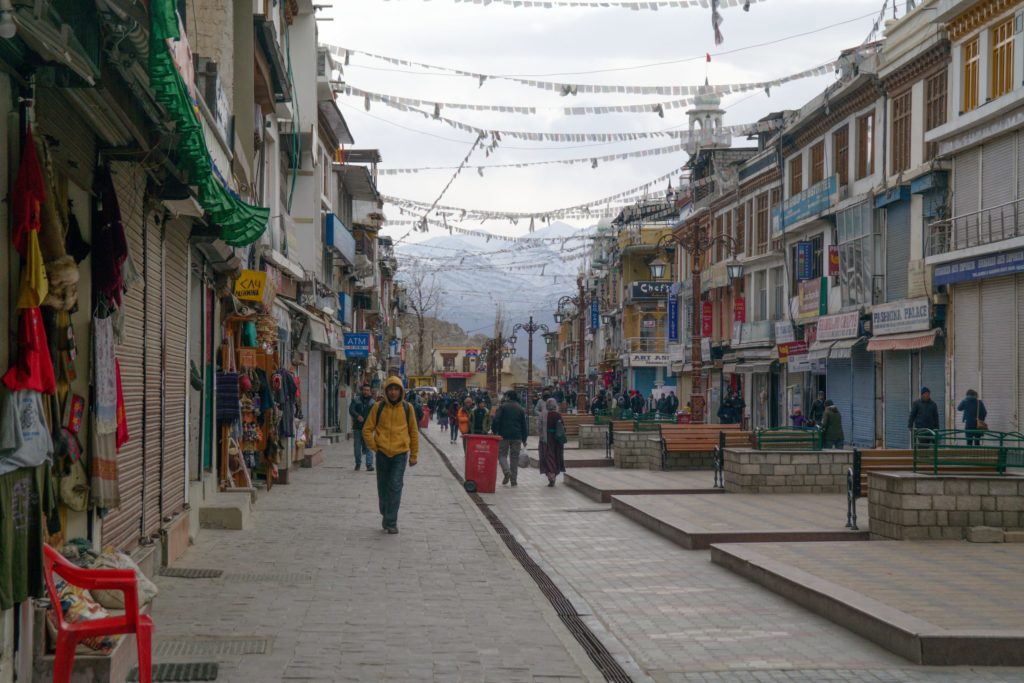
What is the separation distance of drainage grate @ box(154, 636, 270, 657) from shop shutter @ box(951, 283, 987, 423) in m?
23.1

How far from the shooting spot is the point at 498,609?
940 centimetres

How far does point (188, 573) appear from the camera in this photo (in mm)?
10773

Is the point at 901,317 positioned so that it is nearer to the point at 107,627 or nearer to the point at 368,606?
the point at 368,606

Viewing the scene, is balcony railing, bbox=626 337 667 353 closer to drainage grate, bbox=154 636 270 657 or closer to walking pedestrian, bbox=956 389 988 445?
walking pedestrian, bbox=956 389 988 445

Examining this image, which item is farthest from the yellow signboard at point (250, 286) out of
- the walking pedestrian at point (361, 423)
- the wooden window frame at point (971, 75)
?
the wooden window frame at point (971, 75)

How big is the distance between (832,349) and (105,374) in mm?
30863

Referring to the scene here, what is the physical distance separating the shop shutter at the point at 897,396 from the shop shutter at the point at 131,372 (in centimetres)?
2495

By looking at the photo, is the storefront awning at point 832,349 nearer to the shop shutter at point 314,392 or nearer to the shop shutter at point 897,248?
the shop shutter at point 897,248

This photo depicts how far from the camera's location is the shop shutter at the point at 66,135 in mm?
7035

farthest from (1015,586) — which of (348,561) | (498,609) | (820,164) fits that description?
(820,164)

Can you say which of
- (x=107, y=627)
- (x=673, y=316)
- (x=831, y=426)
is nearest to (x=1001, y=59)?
(x=831, y=426)

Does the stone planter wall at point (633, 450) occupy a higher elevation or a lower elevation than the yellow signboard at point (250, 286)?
lower

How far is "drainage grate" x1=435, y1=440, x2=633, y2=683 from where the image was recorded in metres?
7.61

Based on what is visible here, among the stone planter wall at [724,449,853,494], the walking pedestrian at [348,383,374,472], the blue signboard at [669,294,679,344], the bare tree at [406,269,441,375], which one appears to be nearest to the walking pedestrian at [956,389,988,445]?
the stone planter wall at [724,449,853,494]
